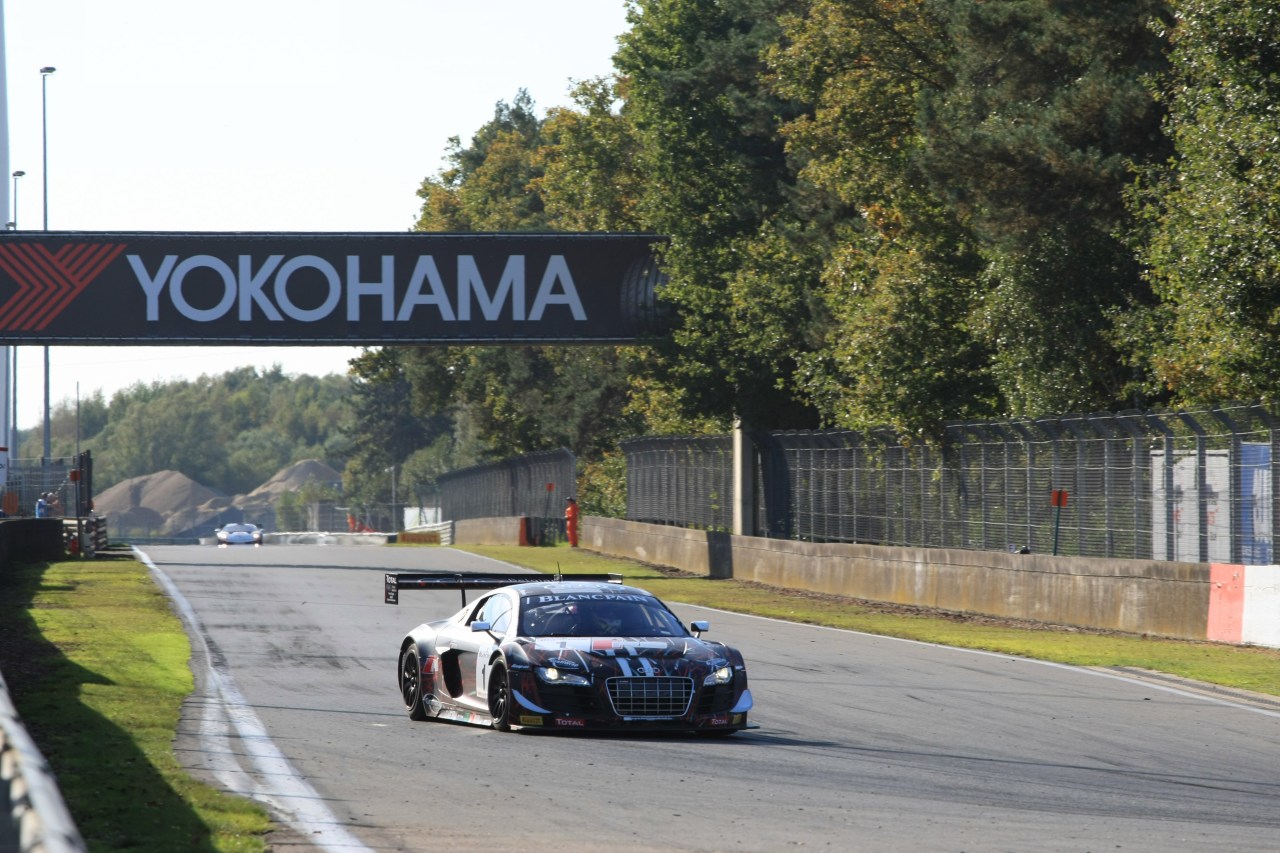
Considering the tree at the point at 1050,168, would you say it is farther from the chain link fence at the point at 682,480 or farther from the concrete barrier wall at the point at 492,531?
the concrete barrier wall at the point at 492,531

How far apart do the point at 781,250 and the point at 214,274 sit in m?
13.7

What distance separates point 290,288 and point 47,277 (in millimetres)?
5652

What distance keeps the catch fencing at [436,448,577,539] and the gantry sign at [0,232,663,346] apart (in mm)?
19597

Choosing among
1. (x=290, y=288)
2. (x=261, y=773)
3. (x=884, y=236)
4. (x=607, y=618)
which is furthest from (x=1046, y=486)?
(x=261, y=773)

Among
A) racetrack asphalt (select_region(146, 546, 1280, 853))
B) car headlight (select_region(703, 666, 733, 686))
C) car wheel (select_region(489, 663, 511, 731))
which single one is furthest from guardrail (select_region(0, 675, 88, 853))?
car headlight (select_region(703, 666, 733, 686))

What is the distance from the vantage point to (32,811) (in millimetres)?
4812

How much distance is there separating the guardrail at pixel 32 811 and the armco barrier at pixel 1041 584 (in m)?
18.7

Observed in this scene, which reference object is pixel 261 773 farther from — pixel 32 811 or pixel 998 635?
pixel 998 635

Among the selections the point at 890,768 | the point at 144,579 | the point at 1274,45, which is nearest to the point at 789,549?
the point at 144,579

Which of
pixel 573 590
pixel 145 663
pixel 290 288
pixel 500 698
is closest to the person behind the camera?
pixel 500 698

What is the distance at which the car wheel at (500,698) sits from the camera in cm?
1323

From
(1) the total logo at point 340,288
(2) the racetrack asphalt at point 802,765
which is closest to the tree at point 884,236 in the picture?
(1) the total logo at point 340,288

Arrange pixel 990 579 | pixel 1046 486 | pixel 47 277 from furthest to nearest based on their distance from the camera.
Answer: pixel 47 277, pixel 1046 486, pixel 990 579

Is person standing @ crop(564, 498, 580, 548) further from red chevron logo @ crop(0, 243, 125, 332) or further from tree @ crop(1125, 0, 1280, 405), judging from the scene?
tree @ crop(1125, 0, 1280, 405)
